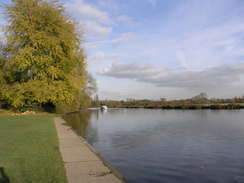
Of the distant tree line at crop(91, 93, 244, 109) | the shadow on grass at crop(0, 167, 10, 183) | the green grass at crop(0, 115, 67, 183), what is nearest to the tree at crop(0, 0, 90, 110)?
the green grass at crop(0, 115, 67, 183)

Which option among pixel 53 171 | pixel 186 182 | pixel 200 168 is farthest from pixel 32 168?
pixel 200 168

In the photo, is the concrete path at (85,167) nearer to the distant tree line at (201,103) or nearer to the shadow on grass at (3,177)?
the shadow on grass at (3,177)

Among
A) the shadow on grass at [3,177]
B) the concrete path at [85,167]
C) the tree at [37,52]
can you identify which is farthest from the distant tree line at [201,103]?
the shadow on grass at [3,177]

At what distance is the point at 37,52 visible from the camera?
22812 mm

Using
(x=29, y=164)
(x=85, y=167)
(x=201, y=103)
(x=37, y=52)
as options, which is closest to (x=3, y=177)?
(x=29, y=164)

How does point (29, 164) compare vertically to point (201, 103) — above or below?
below

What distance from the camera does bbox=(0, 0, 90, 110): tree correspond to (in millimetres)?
22141

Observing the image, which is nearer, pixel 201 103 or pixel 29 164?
pixel 29 164

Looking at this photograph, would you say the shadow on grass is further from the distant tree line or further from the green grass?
the distant tree line

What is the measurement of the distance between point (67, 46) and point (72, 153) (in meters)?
18.5

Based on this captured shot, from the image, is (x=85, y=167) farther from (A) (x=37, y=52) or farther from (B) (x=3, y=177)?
(A) (x=37, y=52)

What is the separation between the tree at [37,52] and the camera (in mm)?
22141

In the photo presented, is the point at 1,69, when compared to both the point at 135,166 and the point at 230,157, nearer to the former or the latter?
the point at 135,166

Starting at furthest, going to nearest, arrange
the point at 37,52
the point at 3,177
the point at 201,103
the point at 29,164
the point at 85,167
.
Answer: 1. the point at 201,103
2. the point at 37,52
3. the point at 85,167
4. the point at 29,164
5. the point at 3,177
